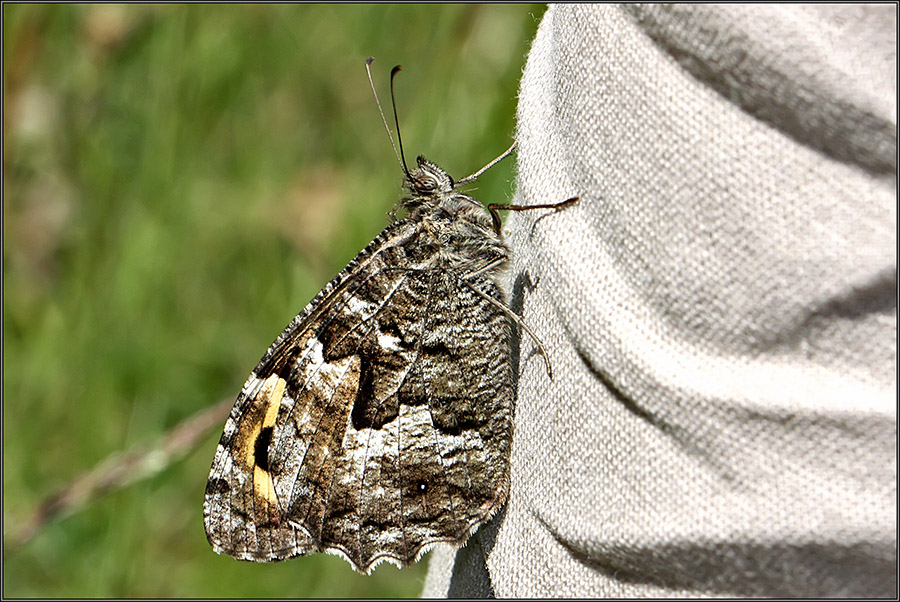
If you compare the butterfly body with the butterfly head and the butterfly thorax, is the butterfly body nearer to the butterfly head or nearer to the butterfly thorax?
the butterfly thorax

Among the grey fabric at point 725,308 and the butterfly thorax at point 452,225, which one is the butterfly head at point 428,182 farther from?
the grey fabric at point 725,308

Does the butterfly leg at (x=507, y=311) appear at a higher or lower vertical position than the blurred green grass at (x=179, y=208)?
higher

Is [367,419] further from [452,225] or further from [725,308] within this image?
[725,308]

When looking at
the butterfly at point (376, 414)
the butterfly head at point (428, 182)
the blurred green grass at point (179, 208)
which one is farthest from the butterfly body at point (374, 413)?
the blurred green grass at point (179, 208)

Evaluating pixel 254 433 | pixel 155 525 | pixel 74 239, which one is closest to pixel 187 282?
pixel 74 239

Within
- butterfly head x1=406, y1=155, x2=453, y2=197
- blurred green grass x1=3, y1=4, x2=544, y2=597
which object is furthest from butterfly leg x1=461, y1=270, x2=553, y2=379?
blurred green grass x1=3, y1=4, x2=544, y2=597

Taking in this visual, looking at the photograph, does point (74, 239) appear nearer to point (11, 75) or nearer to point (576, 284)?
point (11, 75)

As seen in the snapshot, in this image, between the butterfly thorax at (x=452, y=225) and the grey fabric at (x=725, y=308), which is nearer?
the grey fabric at (x=725, y=308)
